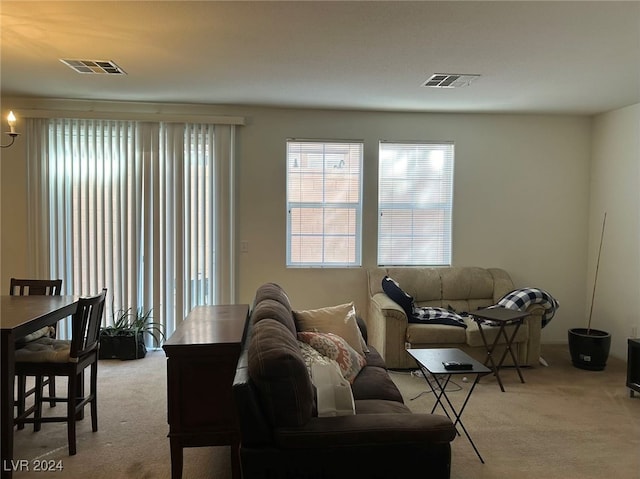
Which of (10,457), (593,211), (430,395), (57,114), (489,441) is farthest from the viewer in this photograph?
(593,211)

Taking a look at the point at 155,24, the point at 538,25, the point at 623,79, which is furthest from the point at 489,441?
the point at 155,24

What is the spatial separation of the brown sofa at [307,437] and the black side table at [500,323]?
217cm

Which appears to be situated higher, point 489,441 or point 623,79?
point 623,79

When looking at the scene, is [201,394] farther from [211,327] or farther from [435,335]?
[435,335]

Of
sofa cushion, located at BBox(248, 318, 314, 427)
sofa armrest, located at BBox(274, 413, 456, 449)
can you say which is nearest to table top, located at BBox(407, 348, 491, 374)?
sofa armrest, located at BBox(274, 413, 456, 449)

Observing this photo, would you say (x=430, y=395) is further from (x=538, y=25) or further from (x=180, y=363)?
(x=538, y=25)

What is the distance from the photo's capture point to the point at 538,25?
2541 millimetres

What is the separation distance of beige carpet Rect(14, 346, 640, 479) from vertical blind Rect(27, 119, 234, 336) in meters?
0.98

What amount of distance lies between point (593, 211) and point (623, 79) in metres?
1.83

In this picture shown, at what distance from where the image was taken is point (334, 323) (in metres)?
3.01

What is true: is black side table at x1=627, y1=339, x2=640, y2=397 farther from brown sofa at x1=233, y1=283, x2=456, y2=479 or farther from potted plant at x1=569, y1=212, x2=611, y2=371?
brown sofa at x1=233, y1=283, x2=456, y2=479

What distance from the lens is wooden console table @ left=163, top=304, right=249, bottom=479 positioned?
2.11 metres

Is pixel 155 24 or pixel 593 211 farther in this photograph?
pixel 593 211

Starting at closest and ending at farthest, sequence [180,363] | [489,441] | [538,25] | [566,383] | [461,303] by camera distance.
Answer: [180,363]
[538,25]
[489,441]
[566,383]
[461,303]
